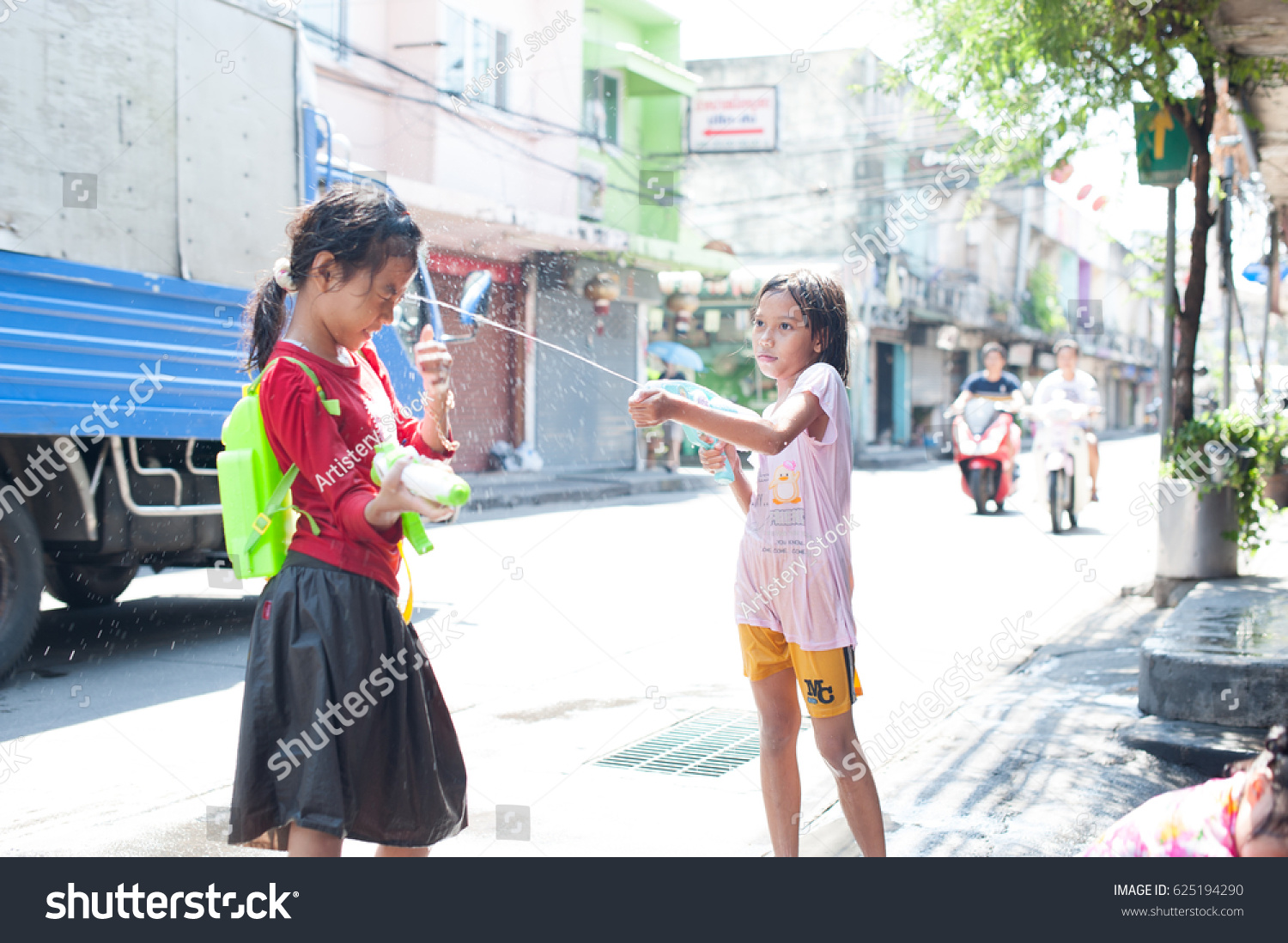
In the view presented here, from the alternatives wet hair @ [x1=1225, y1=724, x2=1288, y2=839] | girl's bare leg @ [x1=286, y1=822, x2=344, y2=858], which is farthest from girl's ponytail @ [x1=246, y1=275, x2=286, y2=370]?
wet hair @ [x1=1225, y1=724, x2=1288, y2=839]

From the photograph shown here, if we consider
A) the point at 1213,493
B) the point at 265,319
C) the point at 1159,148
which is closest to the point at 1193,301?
the point at 1159,148

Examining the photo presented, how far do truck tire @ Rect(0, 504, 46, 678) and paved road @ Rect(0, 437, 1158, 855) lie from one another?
21 cm

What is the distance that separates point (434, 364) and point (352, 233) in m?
0.29

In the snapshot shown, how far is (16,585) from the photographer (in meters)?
5.12

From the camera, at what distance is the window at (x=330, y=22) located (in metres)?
14.3

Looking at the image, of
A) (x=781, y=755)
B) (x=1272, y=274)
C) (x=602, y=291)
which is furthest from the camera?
(x=602, y=291)

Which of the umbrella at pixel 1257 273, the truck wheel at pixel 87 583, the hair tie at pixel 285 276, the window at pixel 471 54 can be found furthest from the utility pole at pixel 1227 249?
the window at pixel 471 54

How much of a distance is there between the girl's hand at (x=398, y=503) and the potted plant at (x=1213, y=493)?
235 inches

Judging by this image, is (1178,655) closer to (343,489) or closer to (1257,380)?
(343,489)

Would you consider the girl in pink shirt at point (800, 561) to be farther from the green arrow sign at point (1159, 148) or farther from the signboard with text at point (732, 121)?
the signboard with text at point (732, 121)

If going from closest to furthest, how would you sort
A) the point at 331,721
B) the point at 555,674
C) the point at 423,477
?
the point at 423,477 < the point at 331,721 < the point at 555,674

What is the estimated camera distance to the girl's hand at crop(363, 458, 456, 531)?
6.60 ft

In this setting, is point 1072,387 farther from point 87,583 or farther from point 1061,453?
point 87,583
